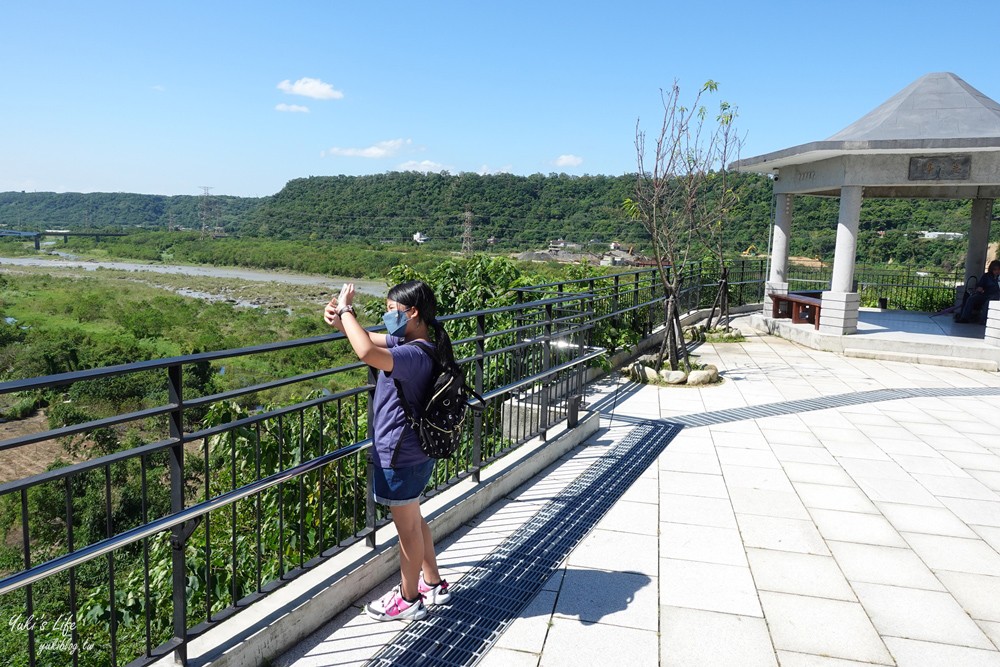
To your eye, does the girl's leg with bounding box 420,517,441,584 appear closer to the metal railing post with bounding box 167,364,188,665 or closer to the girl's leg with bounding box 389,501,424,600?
the girl's leg with bounding box 389,501,424,600

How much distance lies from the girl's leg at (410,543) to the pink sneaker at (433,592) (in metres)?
0.09

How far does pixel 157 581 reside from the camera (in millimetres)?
3893

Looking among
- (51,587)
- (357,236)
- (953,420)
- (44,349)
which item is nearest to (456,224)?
(357,236)

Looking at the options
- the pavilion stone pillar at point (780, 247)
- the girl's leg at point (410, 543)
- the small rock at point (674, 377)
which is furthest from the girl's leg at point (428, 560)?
the pavilion stone pillar at point (780, 247)

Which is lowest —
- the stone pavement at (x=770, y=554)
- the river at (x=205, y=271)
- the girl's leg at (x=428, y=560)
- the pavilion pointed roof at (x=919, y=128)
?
the river at (x=205, y=271)

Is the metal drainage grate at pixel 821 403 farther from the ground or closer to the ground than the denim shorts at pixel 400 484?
closer to the ground

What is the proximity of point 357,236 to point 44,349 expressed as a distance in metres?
49.4

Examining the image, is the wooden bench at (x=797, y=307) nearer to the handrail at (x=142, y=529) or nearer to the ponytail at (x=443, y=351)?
the ponytail at (x=443, y=351)

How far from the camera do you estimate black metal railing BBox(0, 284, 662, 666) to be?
224 centimetres

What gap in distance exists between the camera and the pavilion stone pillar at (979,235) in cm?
1405

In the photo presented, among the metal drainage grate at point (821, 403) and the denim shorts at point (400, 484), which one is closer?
the denim shorts at point (400, 484)

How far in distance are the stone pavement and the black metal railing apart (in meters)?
0.49

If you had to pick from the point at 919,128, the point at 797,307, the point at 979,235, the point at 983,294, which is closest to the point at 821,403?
the point at 797,307

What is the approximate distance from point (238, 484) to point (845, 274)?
32.0 feet
